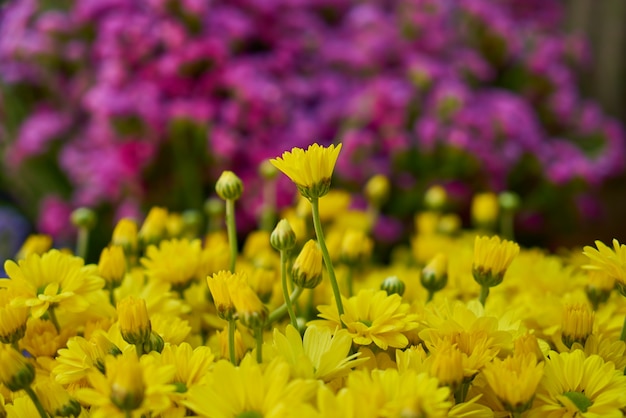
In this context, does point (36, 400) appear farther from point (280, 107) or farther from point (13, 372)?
point (280, 107)

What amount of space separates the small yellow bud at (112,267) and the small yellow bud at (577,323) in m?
0.30

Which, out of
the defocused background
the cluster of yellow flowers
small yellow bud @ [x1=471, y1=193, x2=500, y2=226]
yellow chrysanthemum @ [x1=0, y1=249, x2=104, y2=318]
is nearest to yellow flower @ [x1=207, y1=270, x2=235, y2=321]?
the cluster of yellow flowers

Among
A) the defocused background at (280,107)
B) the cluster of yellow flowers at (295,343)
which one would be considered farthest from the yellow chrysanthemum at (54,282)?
the defocused background at (280,107)

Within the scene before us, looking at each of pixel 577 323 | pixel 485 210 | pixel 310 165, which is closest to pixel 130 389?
pixel 310 165

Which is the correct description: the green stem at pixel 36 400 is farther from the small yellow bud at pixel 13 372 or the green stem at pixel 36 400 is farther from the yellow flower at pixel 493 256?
the yellow flower at pixel 493 256

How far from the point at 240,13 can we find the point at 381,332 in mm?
940

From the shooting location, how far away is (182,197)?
1.26 metres

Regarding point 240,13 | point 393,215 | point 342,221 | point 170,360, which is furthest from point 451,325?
point 240,13

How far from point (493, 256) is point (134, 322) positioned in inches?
8.9

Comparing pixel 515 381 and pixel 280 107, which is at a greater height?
pixel 515 381

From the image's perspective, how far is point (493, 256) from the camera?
486mm

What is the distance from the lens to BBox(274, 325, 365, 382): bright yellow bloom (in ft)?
1.30

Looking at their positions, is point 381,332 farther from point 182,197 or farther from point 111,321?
point 182,197

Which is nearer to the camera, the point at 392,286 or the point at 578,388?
the point at 578,388
